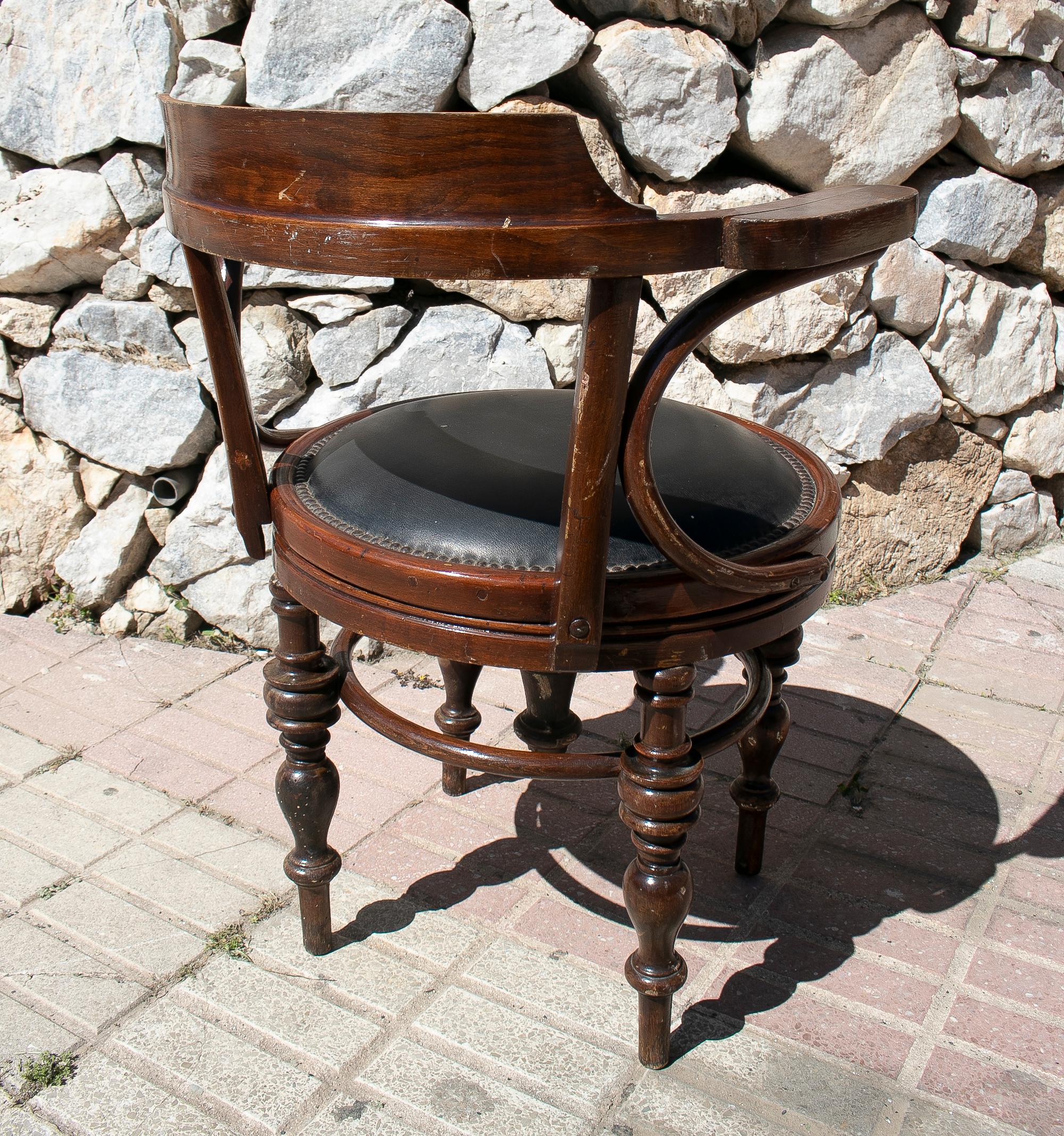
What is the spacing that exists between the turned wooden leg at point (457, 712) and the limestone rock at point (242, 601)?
2.40 ft

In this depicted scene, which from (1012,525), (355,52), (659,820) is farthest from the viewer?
(1012,525)

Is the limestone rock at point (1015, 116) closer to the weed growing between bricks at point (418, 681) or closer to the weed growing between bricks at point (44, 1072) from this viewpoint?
the weed growing between bricks at point (418, 681)

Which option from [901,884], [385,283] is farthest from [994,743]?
[385,283]

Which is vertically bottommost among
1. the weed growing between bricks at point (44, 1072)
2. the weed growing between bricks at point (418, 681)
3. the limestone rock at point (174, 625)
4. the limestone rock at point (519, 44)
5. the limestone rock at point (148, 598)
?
the weed growing between bricks at point (418, 681)

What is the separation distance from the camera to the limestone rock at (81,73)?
8.78 ft

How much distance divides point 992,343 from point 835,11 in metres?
0.98

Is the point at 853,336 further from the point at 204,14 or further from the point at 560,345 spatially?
the point at 204,14

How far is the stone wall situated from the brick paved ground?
47cm

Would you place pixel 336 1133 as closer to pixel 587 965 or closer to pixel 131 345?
pixel 587 965

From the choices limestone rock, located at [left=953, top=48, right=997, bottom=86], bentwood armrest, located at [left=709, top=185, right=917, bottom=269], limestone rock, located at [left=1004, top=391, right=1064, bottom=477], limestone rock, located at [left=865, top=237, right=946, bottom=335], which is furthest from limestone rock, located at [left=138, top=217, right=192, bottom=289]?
limestone rock, located at [left=1004, top=391, right=1064, bottom=477]

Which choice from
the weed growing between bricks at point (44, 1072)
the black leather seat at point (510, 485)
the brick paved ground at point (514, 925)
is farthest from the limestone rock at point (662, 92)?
the weed growing between bricks at point (44, 1072)

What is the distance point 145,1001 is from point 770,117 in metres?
2.27

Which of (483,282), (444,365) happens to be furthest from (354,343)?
(483,282)

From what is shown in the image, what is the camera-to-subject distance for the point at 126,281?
9.30 ft
